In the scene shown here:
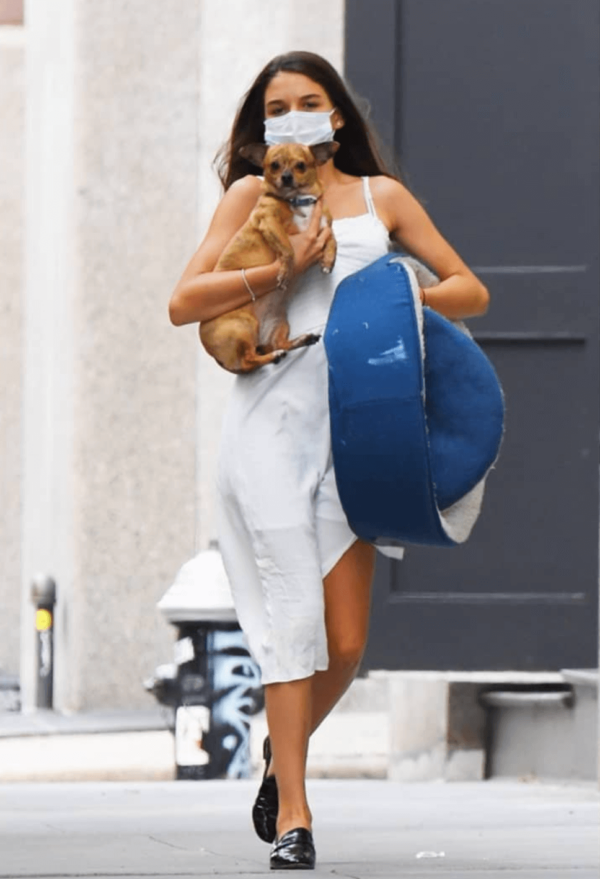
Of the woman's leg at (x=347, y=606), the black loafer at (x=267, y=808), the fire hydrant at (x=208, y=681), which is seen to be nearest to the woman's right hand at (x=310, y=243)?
the woman's leg at (x=347, y=606)

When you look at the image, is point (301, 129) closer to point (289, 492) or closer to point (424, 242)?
point (424, 242)

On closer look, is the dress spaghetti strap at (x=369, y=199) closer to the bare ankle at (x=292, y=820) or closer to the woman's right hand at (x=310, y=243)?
the woman's right hand at (x=310, y=243)

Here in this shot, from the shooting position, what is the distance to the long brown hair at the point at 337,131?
209 inches

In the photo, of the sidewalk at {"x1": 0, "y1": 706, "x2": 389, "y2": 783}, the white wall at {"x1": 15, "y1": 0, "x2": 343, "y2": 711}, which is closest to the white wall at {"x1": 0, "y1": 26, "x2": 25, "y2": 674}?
the white wall at {"x1": 15, "y1": 0, "x2": 343, "y2": 711}

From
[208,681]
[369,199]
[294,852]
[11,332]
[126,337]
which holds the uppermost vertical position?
[369,199]

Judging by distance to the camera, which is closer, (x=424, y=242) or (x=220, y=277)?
(x=220, y=277)

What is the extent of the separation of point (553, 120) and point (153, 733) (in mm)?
4926

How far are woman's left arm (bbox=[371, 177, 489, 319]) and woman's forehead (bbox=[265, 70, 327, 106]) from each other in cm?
24

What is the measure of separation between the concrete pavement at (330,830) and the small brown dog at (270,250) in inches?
42.5

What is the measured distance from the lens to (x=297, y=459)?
5129 millimetres

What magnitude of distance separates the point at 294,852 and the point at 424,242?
1.35 metres

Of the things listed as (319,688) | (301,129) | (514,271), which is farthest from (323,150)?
(514,271)

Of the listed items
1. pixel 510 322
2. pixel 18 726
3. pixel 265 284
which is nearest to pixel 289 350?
pixel 265 284

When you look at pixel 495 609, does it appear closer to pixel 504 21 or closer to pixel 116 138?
pixel 504 21
